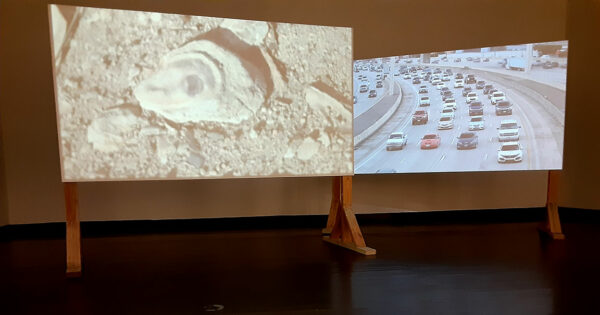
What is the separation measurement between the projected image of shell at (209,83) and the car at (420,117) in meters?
1.53

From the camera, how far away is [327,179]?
3.99 metres

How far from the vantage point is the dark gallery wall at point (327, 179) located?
354cm

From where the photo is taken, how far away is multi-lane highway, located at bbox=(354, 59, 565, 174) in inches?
127

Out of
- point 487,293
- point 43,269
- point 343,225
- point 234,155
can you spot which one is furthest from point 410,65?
point 43,269

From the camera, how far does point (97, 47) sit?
237cm

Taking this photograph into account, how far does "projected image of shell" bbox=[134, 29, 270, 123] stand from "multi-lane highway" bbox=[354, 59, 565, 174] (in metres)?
1.35

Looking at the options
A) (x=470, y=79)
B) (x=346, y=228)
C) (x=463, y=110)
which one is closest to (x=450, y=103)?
(x=463, y=110)

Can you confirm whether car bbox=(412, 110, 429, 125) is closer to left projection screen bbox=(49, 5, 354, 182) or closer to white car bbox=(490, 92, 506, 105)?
white car bbox=(490, 92, 506, 105)

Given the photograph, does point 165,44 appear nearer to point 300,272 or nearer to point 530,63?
point 300,272

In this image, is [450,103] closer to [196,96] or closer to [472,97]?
[472,97]

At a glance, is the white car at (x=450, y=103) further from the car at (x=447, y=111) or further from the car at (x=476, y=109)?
the car at (x=476, y=109)

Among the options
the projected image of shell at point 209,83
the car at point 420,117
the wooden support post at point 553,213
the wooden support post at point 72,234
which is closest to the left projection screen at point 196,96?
the projected image of shell at point 209,83

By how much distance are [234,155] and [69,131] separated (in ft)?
3.27

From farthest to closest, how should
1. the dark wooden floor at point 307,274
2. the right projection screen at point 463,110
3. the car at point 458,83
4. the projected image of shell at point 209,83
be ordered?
A: the car at point 458,83 → the right projection screen at point 463,110 → the projected image of shell at point 209,83 → the dark wooden floor at point 307,274
